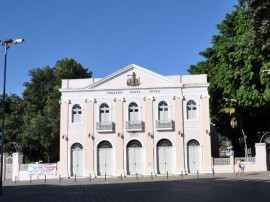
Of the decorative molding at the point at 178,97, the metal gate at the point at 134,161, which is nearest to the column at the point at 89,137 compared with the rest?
the metal gate at the point at 134,161

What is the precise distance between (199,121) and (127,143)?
23.2 ft

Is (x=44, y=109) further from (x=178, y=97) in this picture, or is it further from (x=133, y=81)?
(x=178, y=97)

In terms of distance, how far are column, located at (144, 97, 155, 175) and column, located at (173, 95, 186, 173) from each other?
2.26m

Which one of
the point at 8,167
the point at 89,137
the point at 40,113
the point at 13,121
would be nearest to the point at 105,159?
the point at 89,137

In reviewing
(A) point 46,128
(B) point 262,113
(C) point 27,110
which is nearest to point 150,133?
(B) point 262,113

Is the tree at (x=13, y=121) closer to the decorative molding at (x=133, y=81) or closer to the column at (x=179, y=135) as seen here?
the decorative molding at (x=133, y=81)

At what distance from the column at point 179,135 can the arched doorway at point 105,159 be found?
625 cm

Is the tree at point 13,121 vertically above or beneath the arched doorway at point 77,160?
above

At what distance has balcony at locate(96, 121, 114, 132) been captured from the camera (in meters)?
37.0

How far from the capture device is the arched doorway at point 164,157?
120ft

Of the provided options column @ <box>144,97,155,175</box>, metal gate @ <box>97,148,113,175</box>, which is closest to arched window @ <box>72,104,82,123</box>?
metal gate @ <box>97,148,113,175</box>

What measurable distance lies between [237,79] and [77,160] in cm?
1658

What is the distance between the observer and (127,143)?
121 ft

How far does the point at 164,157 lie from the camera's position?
3666 centimetres
